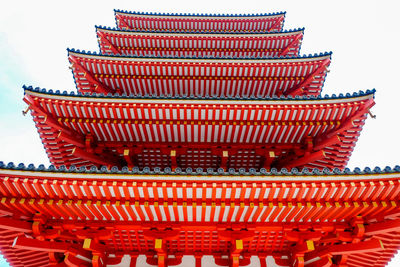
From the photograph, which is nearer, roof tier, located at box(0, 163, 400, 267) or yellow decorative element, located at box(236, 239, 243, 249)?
roof tier, located at box(0, 163, 400, 267)

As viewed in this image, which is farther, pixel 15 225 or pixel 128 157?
pixel 128 157

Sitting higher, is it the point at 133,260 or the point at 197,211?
the point at 197,211

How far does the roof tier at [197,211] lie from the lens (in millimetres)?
6195

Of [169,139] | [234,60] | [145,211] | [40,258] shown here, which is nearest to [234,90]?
[234,60]

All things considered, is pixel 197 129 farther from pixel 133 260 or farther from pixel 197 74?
pixel 133 260

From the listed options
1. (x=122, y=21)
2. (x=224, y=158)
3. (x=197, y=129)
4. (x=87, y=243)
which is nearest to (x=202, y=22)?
(x=122, y=21)

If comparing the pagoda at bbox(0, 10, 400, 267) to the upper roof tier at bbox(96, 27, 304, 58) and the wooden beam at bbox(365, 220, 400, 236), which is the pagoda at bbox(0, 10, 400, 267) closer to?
the wooden beam at bbox(365, 220, 400, 236)

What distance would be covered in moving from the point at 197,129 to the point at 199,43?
6.88 meters

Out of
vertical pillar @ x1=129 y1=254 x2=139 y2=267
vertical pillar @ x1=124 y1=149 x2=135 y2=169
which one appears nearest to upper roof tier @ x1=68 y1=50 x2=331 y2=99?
vertical pillar @ x1=124 y1=149 x2=135 y2=169

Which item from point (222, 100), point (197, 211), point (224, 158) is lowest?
point (197, 211)

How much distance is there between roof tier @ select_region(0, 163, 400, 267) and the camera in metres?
6.20

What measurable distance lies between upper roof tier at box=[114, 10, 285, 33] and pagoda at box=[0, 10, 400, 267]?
9.31 ft

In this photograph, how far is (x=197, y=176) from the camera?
20.3 feet

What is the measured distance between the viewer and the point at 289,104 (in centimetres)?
880
